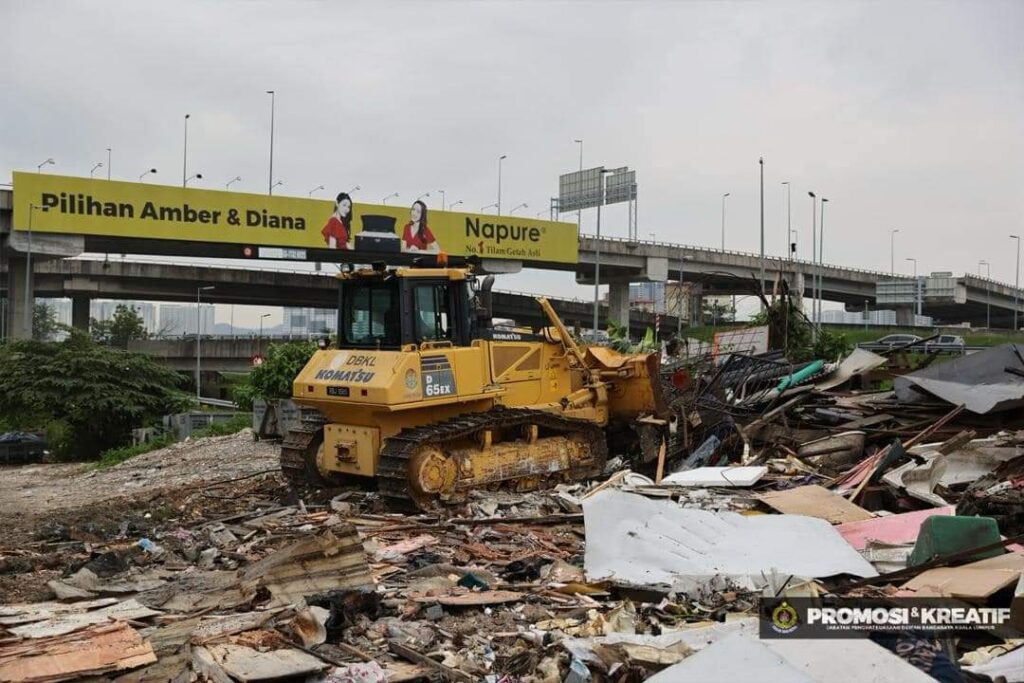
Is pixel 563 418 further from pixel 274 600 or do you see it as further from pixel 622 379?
pixel 274 600

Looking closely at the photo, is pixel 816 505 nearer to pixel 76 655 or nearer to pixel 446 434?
pixel 446 434

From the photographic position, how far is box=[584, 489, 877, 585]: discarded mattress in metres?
7.09

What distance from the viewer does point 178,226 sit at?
37.8 metres

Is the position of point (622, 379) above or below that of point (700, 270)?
below

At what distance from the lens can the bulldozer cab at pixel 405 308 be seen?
458 inches

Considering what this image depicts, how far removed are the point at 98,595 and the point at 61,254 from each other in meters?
32.5

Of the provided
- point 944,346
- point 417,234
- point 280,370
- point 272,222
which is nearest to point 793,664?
point 944,346

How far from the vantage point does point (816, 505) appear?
29.5ft

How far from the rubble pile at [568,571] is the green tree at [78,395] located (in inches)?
666

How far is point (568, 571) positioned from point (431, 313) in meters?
4.91

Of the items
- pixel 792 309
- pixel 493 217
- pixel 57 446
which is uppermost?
pixel 493 217

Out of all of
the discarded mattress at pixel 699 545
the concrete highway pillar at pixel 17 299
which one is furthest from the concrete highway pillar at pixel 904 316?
the discarded mattress at pixel 699 545

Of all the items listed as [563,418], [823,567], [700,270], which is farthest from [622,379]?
[700,270]

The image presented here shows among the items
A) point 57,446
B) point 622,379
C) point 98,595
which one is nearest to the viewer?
point 98,595
